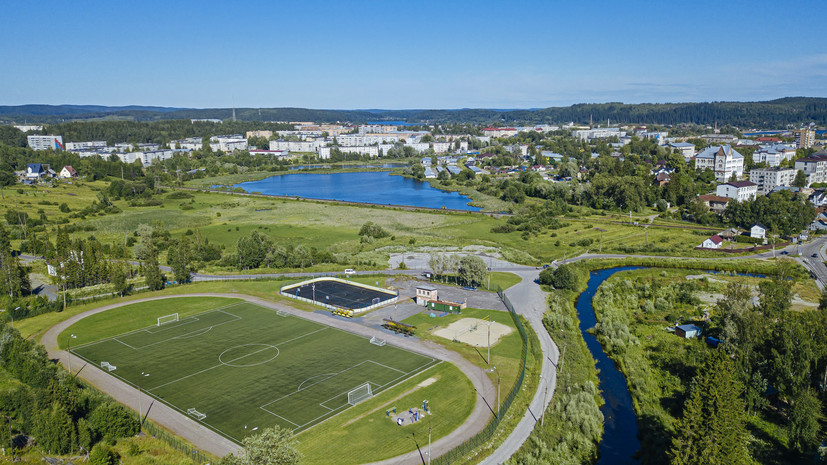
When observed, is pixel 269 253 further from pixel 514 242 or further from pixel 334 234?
pixel 514 242

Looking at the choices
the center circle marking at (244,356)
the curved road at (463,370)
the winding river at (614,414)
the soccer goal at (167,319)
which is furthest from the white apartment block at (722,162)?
the soccer goal at (167,319)

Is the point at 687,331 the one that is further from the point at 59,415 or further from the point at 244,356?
the point at 59,415

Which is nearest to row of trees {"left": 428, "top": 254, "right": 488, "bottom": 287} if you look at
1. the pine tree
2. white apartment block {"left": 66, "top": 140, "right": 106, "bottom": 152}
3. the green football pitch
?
the green football pitch

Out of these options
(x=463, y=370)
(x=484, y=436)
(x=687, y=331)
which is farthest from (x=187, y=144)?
(x=484, y=436)

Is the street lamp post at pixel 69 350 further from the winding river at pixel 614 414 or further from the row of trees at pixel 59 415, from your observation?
the winding river at pixel 614 414

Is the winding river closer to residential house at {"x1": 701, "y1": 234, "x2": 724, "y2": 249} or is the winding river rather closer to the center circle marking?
the center circle marking

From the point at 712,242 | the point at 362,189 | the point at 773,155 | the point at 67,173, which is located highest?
the point at 773,155
